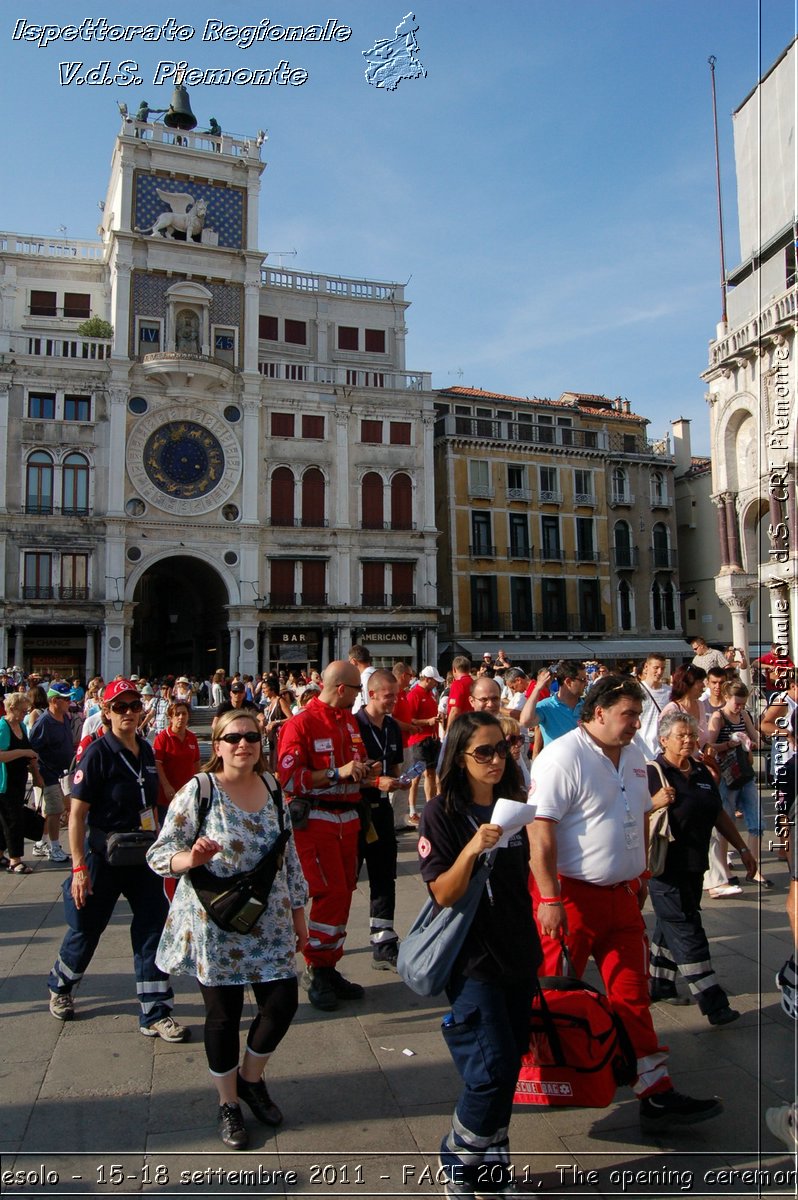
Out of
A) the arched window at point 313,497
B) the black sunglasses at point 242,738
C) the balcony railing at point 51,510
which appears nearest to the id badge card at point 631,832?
the black sunglasses at point 242,738

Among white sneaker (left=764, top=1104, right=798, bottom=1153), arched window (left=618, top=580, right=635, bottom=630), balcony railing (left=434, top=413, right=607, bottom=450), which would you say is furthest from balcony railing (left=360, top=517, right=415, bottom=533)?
white sneaker (left=764, top=1104, right=798, bottom=1153)

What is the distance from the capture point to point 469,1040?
306 centimetres

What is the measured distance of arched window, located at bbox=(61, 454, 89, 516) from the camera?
1240 inches

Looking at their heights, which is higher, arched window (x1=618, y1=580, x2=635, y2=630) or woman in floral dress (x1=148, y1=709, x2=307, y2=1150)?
arched window (x1=618, y1=580, x2=635, y2=630)

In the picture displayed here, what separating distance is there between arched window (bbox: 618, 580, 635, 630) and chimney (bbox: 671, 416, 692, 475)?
6.93m

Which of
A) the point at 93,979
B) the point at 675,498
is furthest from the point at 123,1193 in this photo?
the point at 675,498

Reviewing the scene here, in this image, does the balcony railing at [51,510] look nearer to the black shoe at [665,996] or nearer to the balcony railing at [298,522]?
the balcony railing at [298,522]

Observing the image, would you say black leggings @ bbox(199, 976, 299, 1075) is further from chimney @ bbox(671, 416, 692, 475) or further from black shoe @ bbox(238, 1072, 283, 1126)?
chimney @ bbox(671, 416, 692, 475)

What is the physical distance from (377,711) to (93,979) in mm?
2526

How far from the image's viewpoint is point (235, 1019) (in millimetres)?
3521

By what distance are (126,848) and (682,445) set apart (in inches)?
1675

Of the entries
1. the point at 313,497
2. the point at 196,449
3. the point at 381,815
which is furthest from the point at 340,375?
the point at 381,815

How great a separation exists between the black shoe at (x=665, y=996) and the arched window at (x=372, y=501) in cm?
3073

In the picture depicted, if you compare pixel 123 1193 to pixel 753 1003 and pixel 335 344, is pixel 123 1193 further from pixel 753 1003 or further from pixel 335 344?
pixel 335 344
